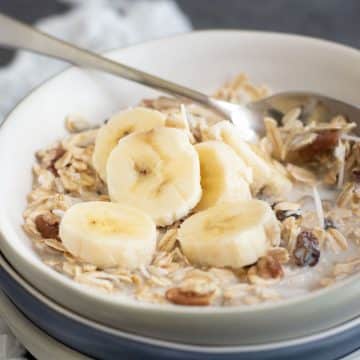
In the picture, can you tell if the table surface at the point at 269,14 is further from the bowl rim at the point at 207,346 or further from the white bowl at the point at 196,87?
the bowl rim at the point at 207,346

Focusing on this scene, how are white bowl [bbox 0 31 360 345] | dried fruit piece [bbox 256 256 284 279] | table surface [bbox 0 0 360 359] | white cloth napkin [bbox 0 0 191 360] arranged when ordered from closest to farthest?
1. white bowl [bbox 0 31 360 345]
2. dried fruit piece [bbox 256 256 284 279]
3. white cloth napkin [bbox 0 0 191 360]
4. table surface [bbox 0 0 360 359]

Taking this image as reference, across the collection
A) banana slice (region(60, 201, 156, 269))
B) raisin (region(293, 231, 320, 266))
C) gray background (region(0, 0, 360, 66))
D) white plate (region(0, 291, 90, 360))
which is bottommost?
gray background (region(0, 0, 360, 66))

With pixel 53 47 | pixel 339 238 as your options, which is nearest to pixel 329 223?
pixel 339 238

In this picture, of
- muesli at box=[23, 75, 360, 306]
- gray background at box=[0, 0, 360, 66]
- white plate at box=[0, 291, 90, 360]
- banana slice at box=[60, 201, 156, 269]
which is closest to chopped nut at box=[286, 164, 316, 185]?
muesli at box=[23, 75, 360, 306]

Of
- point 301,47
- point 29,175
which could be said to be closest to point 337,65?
point 301,47

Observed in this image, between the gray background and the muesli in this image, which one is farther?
the gray background

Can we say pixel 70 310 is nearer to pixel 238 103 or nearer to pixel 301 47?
pixel 238 103

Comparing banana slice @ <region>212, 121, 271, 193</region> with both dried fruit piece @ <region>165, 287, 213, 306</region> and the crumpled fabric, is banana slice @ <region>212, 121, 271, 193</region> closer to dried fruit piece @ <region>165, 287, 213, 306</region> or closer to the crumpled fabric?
dried fruit piece @ <region>165, 287, 213, 306</region>

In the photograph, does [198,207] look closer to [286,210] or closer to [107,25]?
[286,210]
